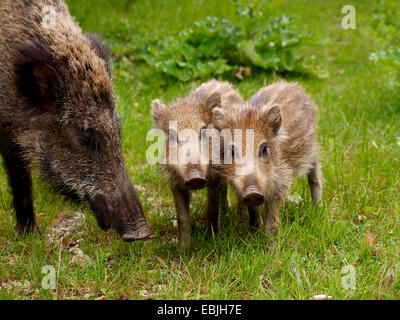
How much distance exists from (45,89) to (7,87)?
14.1 inches

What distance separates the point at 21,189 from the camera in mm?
4227

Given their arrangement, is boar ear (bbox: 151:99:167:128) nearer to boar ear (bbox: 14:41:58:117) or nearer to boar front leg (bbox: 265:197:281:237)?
boar ear (bbox: 14:41:58:117)

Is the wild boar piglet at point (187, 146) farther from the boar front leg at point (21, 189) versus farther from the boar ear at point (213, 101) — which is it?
the boar front leg at point (21, 189)

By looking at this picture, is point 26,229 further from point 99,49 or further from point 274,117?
point 274,117

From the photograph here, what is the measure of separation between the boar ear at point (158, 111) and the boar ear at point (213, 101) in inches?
13.9

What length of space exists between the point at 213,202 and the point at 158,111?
0.87 metres

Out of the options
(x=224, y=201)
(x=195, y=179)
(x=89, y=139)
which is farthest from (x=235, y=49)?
(x=195, y=179)

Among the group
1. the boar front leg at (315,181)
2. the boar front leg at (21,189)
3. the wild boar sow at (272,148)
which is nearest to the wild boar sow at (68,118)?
the boar front leg at (21,189)

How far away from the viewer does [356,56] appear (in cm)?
916

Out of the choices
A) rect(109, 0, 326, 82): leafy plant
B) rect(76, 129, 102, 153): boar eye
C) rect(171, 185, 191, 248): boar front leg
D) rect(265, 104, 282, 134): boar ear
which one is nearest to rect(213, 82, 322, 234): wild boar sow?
rect(265, 104, 282, 134): boar ear

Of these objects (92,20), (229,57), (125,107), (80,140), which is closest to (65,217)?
(80,140)

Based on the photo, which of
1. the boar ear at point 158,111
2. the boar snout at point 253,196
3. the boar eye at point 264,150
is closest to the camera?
the boar snout at point 253,196

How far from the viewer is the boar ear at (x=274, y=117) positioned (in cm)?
379
